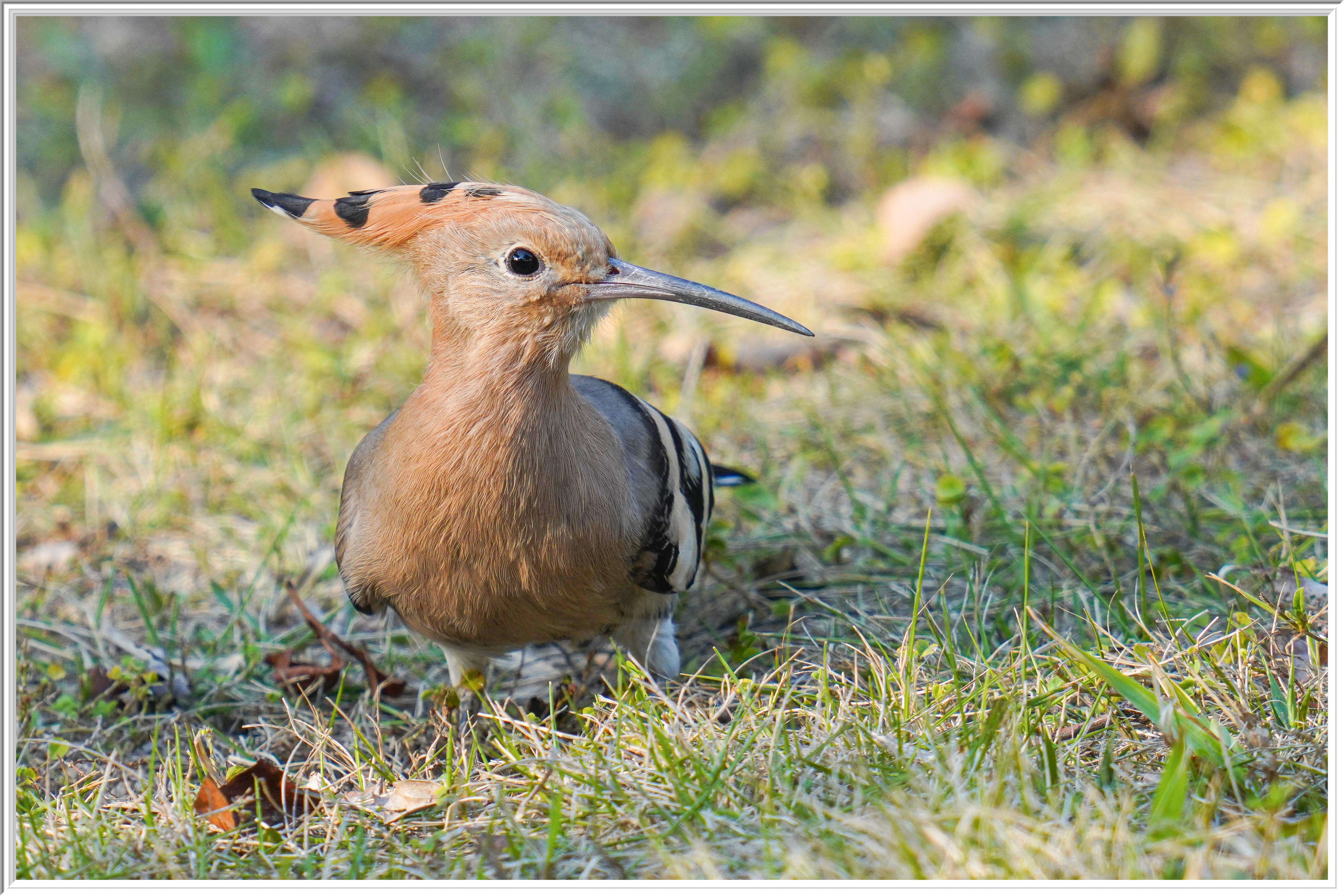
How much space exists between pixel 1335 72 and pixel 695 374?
177 centimetres

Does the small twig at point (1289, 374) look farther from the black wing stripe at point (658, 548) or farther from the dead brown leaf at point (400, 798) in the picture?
the dead brown leaf at point (400, 798)

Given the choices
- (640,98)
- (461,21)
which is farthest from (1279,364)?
(461,21)

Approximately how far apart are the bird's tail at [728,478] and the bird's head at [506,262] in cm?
65

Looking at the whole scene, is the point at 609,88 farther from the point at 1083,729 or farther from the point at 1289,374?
the point at 1083,729

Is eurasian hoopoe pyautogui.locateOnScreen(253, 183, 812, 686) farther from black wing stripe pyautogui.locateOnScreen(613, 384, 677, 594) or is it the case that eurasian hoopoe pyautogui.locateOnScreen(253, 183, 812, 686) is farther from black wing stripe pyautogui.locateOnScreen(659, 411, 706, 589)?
black wing stripe pyautogui.locateOnScreen(659, 411, 706, 589)

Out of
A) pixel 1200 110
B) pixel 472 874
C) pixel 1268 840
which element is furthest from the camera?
pixel 1200 110

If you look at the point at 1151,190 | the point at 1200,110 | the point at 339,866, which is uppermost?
the point at 1200,110

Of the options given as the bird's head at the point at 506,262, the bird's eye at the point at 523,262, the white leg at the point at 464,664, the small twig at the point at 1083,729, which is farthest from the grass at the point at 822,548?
the bird's eye at the point at 523,262

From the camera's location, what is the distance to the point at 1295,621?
1.87m

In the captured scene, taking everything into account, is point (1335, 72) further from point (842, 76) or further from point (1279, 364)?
point (842, 76)

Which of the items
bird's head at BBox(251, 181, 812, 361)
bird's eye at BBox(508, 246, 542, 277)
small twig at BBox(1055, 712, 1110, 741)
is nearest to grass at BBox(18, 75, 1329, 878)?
small twig at BBox(1055, 712, 1110, 741)

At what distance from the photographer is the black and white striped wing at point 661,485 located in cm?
210

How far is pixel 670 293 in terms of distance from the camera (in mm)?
1996

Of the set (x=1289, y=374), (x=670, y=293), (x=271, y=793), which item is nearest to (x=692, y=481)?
(x=670, y=293)
